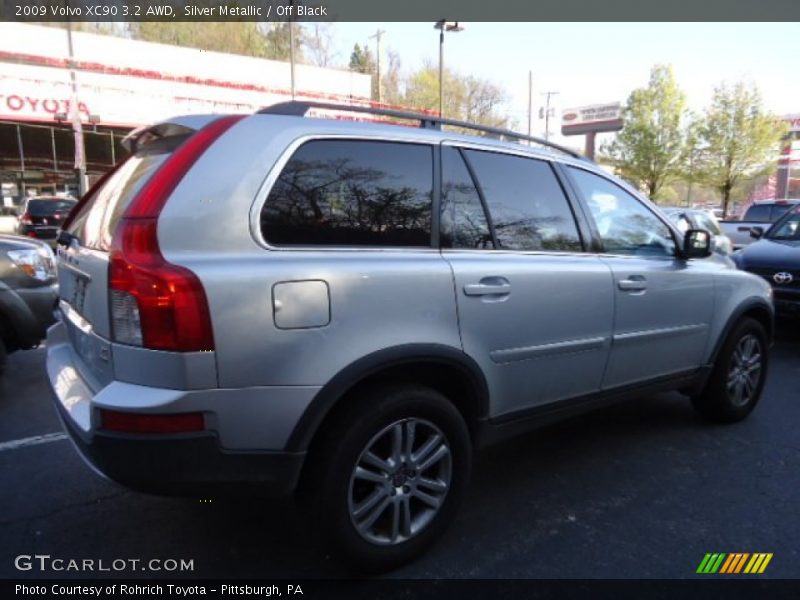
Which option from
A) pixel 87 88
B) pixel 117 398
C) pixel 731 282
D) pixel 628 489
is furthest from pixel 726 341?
pixel 87 88

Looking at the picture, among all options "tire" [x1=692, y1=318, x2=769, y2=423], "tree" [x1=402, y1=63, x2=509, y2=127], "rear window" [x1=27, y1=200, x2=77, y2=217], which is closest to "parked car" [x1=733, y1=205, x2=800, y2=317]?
"tire" [x1=692, y1=318, x2=769, y2=423]

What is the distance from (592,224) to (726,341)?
1.55 meters

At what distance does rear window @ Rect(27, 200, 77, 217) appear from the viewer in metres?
16.7

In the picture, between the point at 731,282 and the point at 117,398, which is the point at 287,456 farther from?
the point at 731,282

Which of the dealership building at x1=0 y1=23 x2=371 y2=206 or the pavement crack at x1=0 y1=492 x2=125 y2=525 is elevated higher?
the dealership building at x1=0 y1=23 x2=371 y2=206

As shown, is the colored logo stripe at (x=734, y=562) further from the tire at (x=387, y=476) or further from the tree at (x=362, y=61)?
the tree at (x=362, y=61)

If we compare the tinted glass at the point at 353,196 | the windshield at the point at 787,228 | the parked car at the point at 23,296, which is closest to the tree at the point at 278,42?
the windshield at the point at 787,228

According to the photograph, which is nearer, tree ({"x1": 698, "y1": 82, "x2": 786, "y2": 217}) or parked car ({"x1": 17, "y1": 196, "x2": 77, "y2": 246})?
parked car ({"x1": 17, "y1": 196, "x2": 77, "y2": 246})

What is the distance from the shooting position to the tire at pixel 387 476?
2.29 m

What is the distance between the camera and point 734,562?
8.72 ft

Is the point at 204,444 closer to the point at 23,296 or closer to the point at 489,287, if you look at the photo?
the point at 489,287

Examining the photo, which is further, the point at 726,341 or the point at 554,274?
the point at 726,341

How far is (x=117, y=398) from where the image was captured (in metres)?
2.04

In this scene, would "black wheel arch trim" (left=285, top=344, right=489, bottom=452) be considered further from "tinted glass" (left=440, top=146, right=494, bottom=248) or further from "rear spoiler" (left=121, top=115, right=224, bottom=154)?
"rear spoiler" (left=121, top=115, right=224, bottom=154)
